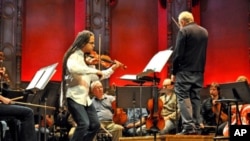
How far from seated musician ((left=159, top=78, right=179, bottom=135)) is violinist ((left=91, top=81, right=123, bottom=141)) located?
0.78 m

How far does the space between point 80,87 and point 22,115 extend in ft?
2.37

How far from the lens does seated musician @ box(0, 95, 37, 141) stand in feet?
18.7

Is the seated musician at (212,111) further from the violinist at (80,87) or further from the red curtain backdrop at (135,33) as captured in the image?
the violinist at (80,87)

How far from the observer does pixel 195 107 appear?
681cm

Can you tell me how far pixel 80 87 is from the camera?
5.95m

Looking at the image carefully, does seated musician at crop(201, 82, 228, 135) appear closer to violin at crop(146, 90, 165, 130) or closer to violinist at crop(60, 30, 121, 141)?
violin at crop(146, 90, 165, 130)

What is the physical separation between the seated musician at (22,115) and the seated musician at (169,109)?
3.01 m

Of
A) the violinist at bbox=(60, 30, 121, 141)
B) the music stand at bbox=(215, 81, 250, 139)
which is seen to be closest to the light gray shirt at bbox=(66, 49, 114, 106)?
the violinist at bbox=(60, 30, 121, 141)

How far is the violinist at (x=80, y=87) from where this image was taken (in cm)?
582

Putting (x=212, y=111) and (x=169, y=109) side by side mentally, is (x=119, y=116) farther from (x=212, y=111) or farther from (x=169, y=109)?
(x=212, y=111)

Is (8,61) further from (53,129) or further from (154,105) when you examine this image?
(154,105)

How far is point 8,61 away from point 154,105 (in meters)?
3.70

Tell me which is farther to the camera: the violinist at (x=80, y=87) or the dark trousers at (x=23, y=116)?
the violinist at (x=80, y=87)

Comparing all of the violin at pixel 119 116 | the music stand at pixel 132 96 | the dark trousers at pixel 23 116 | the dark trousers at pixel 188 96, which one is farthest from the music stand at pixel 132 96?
the dark trousers at pixel 23 116
